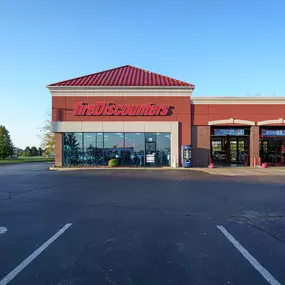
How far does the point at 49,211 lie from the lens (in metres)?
6.33

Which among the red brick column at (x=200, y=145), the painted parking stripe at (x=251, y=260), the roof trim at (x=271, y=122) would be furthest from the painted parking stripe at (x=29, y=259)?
the roof trim at (x=271, y=122)

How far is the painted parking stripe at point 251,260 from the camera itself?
3.04 meters

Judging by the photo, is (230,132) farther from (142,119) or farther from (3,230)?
(3,230)

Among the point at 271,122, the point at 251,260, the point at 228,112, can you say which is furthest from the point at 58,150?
the point at 271,122

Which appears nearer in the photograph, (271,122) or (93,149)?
(93,149)

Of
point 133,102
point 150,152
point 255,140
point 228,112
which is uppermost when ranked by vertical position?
point 133,102

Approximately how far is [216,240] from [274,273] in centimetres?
123

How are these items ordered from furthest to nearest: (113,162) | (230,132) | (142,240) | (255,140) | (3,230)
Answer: (230,132) < (255,140) < (113,162) < (3,230) < (142,240)

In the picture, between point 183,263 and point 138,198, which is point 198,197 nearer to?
point 138,198

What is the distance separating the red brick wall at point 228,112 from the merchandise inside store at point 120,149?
357cm

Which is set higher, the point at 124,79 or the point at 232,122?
the point at 124,79

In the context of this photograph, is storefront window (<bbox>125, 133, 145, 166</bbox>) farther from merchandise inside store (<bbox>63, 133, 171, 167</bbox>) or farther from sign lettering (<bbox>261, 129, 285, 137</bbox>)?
sign lettering (<bbox>261, 129, 285, 137</bbox>)

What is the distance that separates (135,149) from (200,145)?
251 inches

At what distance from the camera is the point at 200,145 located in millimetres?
20688
